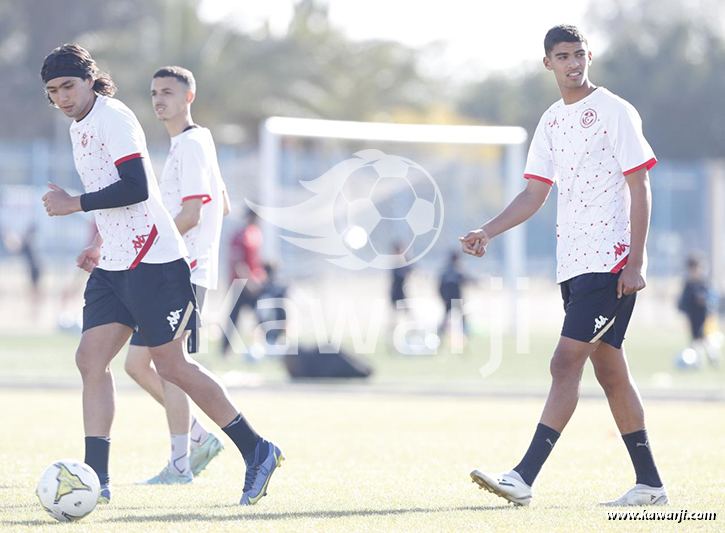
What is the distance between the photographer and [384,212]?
75.7 feet

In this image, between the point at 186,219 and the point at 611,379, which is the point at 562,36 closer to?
the point at 611,379

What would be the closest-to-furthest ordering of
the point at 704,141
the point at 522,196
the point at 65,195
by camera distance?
the point at 65,195, the point at 522,196, the point at 704,141

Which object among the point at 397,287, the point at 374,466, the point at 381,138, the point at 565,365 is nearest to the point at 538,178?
the point at 565,365

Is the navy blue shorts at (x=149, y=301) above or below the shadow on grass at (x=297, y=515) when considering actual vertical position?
above

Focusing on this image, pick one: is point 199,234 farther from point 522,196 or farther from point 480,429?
point 480,429

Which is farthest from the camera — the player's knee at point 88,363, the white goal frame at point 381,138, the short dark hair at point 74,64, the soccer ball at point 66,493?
the white goal frame at point 381,138

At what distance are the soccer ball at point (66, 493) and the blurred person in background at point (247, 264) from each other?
42.0 feet

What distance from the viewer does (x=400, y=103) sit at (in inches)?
1676

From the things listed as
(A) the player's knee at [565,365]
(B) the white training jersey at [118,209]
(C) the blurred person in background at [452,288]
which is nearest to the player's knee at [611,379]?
(A) the player's knee at [565,365]

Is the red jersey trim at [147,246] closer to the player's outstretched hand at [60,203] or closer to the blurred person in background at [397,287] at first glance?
the player's outstretched hand at [60,203]

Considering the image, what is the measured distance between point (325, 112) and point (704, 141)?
21.6 meters

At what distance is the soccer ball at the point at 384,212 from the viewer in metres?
22.5

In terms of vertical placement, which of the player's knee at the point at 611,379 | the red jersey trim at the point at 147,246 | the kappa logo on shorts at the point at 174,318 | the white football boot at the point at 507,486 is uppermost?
the red jersey trim at the point at 147,246

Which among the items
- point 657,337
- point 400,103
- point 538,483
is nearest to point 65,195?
point 538,483
